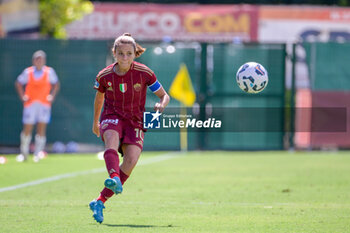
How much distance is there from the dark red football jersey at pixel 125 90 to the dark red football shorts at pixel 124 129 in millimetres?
56

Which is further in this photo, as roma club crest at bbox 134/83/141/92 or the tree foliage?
the tree foliage

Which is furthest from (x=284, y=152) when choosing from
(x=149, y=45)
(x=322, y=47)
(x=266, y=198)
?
(x=266, y=198)

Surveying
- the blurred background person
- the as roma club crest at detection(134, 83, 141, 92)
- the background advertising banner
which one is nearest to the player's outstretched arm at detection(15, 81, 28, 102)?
the blurred background person

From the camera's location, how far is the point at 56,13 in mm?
28703

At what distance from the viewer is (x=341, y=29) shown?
32844 mm

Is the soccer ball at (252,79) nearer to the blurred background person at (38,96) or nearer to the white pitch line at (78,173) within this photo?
the white pitch line at (78,173)

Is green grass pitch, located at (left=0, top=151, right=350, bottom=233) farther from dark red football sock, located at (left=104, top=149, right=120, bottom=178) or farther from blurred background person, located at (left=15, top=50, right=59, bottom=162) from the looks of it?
blurred background person, located at (left=15, top=50, right=59, bottom=162)

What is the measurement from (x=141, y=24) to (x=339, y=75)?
13.3m

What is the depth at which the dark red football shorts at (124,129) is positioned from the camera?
857 cm

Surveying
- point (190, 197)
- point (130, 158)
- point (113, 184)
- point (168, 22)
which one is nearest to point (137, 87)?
point (130, 158)

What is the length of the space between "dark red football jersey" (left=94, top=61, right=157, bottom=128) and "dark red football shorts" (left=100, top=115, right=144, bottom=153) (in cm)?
6

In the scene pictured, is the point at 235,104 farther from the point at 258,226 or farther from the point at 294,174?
the point at 258,226

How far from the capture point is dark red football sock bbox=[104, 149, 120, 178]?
815cm

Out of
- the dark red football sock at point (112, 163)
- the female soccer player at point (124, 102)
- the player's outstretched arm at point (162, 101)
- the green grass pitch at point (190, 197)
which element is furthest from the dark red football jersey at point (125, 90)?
the green grass pitch at point (190, 197)
